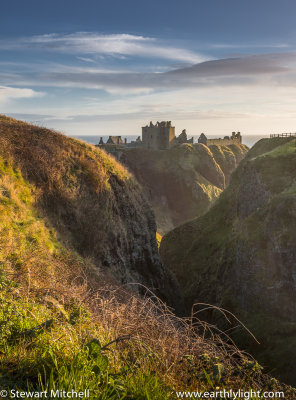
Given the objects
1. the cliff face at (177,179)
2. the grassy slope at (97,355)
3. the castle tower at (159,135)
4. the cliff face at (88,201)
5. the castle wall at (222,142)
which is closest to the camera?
the grassy slope at (97,355)

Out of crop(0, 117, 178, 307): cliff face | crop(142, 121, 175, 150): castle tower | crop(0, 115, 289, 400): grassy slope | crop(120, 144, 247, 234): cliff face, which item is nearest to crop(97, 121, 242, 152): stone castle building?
crop(142, 121, 175, 150): castle tower

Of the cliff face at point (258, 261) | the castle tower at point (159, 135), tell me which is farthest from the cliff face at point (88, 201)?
the castle tower at point (159, 135)

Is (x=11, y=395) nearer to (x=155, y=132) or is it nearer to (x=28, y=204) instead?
(x=28, y=204)

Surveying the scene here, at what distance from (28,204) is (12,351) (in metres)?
16.1

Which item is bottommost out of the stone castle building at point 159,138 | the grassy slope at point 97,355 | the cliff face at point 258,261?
the cliff face at point 258,261

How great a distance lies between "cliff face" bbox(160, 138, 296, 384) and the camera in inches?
1206

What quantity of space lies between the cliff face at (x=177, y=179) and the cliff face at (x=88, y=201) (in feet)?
166

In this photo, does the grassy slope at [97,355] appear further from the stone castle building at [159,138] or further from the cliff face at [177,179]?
the stone castle building at [159,138]

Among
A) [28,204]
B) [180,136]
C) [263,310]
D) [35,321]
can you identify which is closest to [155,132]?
[180,136]

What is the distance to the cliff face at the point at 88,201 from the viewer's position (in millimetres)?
23078

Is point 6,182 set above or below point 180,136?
below

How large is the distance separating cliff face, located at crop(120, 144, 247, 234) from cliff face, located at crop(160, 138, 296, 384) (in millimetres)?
31779

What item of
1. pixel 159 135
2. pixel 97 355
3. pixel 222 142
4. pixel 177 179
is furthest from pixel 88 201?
pixel 222 142

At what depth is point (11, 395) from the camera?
4.39 meters
